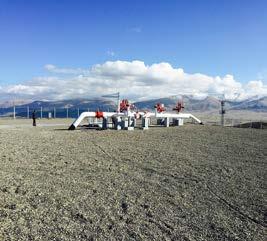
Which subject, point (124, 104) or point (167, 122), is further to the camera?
point (124, 104)

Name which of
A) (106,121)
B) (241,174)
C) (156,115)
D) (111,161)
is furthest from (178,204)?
(156,115)

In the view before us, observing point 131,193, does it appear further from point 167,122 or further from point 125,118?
point 167,122

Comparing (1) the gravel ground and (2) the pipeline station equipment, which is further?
(2) the pipeline station equipment

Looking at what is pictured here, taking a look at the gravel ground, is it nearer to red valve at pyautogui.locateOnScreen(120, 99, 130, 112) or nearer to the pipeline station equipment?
the pipeline station equipment

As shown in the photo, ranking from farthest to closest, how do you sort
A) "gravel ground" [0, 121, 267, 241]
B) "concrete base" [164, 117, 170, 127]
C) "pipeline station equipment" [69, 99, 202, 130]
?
"concrete base" [164, 117, 170, 127], "pipeline station equipment" [69, 99, 202, 130], "gravel ground" [0, 121, 267, 241]

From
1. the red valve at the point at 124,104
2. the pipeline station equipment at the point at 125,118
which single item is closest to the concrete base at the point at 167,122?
the pipeline station equipment at the point at 125,118

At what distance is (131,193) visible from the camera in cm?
1059

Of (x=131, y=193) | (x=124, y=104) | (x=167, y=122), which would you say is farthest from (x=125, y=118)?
(x=131, y=193)

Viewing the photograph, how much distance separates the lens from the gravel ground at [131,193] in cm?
816

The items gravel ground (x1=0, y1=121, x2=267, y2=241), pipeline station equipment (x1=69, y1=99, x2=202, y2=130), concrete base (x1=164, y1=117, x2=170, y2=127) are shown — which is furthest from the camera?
concrete base (x1=164, y1=117, x2=170, y2=127)

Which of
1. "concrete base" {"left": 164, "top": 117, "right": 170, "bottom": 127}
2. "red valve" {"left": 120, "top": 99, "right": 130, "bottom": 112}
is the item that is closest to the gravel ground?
"concrete base" {"left": 164, "top": 117, "right": 170, "bottom": 127}

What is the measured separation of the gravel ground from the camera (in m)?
8.16

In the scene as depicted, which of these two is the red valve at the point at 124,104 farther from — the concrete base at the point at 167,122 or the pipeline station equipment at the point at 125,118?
the concrete base at the point at 167,122

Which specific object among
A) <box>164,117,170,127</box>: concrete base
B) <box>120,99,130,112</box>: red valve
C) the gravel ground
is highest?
<box>120,99,130,112</box>: red valve
